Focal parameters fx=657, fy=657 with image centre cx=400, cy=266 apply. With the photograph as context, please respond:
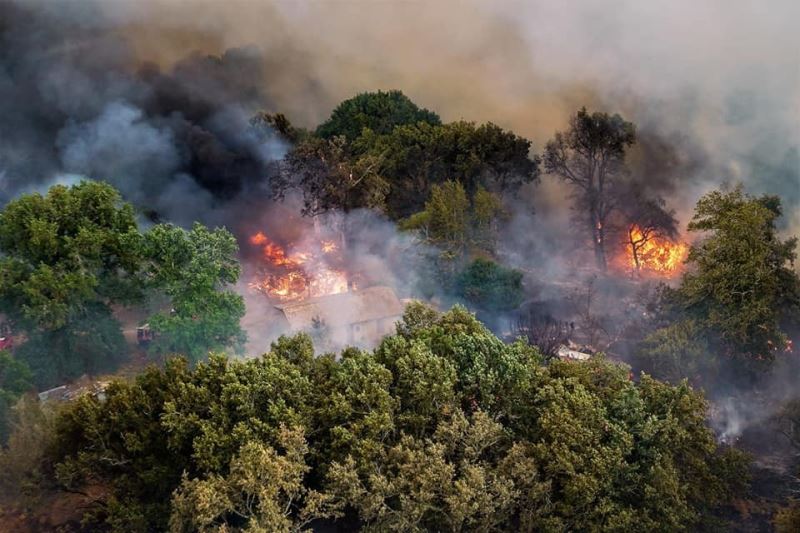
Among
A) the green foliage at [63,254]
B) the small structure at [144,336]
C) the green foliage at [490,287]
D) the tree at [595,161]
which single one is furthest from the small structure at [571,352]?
the small structure at [144,336]

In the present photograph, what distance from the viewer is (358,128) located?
229ft

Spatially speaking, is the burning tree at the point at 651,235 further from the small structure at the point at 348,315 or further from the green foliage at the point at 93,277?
the green foliage at the point at 93,277

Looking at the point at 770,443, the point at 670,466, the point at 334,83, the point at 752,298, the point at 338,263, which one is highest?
the point at 334,83

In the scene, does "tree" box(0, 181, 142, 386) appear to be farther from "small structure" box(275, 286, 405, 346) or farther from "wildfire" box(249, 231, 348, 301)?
"wildfire" box(249, 231, 348, 301)

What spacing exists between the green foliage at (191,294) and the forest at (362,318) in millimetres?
162

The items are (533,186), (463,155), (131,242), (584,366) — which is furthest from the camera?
(533,186)

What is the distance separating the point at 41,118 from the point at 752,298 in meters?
63.9

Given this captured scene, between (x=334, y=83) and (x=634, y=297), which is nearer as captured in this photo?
(x=634, y=297)

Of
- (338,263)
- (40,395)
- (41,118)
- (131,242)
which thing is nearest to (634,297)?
(338,263)

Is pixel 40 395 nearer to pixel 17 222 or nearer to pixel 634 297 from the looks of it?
pixel 17 222

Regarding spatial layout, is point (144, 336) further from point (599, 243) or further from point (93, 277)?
point (599, 243)

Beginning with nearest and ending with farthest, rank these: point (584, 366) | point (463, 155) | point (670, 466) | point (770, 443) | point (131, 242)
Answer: point (670, 466)
point (584, 366)
point (770, 443)
point (131, 242)
point (463, 155)

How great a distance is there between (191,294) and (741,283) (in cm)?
3175

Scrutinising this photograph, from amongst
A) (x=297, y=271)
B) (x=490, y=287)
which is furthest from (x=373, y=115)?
(x=490, y=287)
